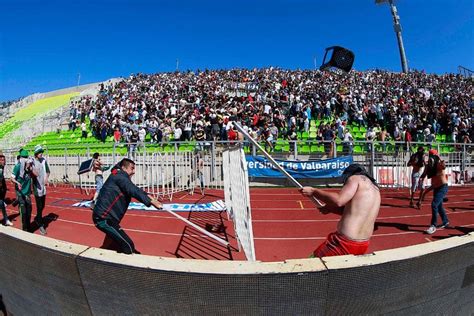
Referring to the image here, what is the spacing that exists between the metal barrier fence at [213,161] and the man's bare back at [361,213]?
903 cm

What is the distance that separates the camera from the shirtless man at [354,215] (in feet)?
9.61

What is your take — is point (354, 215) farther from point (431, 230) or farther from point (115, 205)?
point (431, 230)

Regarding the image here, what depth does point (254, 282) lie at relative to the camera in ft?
6.73

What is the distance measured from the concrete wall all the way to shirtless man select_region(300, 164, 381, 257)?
0.60 meters

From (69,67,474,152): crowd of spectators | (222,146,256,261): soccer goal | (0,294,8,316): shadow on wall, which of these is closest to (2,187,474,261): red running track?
(222,146,256,261): soccer goal

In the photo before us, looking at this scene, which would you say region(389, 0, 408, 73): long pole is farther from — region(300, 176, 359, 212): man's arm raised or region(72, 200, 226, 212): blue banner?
region(300, 176, 359, 212): man's arm raised

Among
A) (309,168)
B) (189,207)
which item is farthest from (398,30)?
(189,207)

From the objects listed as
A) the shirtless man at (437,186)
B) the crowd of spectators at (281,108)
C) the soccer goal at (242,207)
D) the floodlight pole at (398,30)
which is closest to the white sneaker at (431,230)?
the shirtless man at (437,186)

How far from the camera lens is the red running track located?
624 centimetres

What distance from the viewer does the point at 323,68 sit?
7.76 m

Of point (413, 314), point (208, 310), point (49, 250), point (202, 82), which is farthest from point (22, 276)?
point (202, 82)

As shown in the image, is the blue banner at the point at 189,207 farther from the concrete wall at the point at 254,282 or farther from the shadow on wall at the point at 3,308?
the concrete wall at the point at 254,282

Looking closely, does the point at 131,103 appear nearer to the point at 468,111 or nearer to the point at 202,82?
the point at 202,82

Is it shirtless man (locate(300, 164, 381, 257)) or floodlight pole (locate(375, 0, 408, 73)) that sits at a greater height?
floodlight pole (locate(375, 0, 408, 73))
